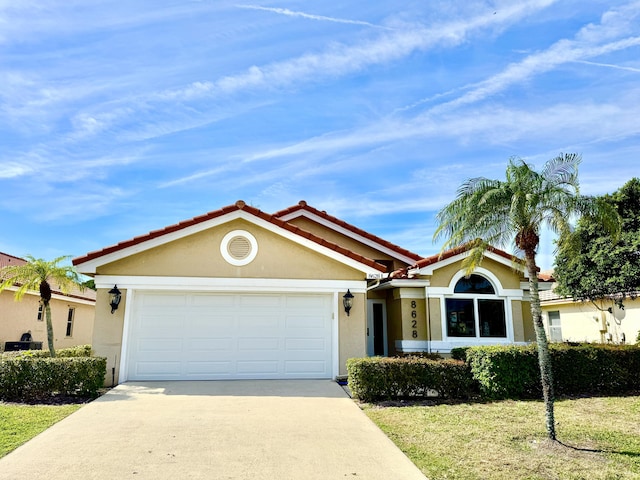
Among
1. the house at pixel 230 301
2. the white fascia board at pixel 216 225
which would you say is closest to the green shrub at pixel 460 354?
the house at pixel 230 301

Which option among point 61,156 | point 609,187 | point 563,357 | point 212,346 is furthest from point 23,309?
point 609,187

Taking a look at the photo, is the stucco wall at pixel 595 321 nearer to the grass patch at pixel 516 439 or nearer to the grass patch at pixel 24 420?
the grass patch at pixel 516 439

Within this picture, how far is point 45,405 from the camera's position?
918 centimetres

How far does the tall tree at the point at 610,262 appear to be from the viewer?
1833 centimetres

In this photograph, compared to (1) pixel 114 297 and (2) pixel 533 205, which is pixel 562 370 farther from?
(1) pixel 114 297

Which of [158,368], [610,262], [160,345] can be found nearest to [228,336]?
[160,345]

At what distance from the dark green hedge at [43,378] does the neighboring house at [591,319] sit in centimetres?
1821

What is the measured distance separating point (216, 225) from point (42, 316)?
1477cm

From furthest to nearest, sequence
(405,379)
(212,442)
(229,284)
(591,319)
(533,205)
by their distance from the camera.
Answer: (591,319) < (229,284) < (405,379) < (533,205) < (212,442)

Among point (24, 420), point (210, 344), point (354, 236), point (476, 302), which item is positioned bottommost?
point (24, 420)

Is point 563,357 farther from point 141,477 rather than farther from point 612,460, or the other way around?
point 141,477

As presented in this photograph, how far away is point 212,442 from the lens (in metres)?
6.78

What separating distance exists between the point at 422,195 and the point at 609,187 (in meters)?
7.93

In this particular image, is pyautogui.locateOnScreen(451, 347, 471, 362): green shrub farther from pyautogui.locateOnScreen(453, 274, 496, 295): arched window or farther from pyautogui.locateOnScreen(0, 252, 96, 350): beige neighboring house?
pyautogui.locateOnScreen(0, 252, 96, 350): beige neighboring house
